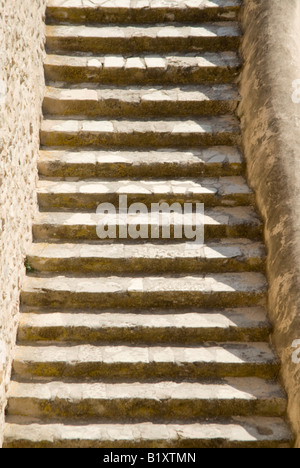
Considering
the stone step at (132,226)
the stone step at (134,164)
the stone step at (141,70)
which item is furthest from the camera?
the stone step at (141,70)

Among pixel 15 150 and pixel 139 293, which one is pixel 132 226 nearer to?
pixel 139 293

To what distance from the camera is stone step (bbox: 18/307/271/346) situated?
139 inches

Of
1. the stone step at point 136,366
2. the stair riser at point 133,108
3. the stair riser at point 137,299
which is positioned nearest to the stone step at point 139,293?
the stair riser at point 137,299

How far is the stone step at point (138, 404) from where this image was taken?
10.8ft

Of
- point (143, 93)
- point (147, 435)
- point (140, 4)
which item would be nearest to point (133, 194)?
point (143, 93)

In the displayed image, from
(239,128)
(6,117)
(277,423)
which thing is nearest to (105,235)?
(6,117)

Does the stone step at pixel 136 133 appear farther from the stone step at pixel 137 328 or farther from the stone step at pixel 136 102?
the stone step at pixel 137 328

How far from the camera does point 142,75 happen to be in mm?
4469

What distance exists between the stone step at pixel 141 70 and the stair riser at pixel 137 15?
1.30 feet

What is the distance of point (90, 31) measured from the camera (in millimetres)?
4598

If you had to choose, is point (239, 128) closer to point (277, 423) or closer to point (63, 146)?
point (63, 146)

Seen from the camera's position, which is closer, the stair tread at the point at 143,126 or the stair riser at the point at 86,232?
the stair riser at the point at 86,232

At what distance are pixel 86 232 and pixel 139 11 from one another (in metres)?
2.06
